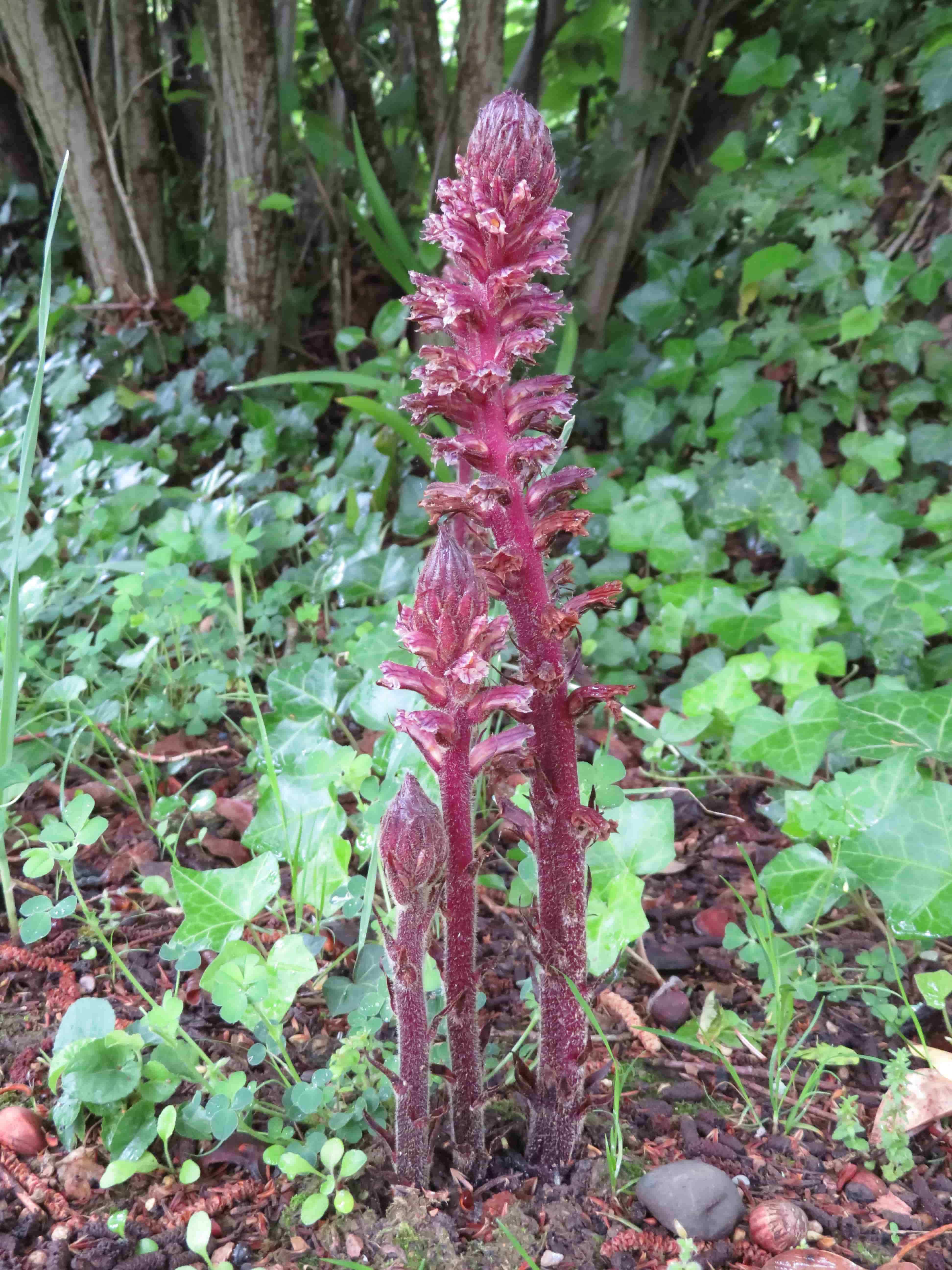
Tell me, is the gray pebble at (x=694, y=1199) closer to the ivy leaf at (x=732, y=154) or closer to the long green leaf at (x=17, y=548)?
the long green leaf at (x=17, y=548)

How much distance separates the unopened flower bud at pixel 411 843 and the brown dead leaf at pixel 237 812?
111cm

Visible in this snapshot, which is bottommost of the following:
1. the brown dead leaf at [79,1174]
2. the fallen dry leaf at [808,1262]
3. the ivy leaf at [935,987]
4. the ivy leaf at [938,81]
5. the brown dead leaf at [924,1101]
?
the brown dead leaf at [924,1101]

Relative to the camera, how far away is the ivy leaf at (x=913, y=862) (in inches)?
58.8

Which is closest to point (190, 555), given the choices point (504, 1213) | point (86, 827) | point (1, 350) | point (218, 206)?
point (86, 827)

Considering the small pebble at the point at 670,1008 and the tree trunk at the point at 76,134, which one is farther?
the tree trunk at the point at 76,134

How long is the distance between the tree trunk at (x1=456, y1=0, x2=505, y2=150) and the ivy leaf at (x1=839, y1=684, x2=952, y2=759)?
275 centimetres

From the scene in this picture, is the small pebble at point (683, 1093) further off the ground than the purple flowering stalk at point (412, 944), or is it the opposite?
the purple flowering stalk at point (412, 944)

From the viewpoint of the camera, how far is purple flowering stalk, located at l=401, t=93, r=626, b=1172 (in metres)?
1.04

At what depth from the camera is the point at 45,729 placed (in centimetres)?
224

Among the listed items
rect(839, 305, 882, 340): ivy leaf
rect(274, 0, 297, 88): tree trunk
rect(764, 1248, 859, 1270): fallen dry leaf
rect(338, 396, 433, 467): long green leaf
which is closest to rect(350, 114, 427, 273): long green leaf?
rect(338, 396, 433, 467): long green leaf

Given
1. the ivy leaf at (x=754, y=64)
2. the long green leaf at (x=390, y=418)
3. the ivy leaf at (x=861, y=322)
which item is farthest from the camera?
the ivy leaf at (x=754, y=64)

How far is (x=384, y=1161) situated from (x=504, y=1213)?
0.62ft

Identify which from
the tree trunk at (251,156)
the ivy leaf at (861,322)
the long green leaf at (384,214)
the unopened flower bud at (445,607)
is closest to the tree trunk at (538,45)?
the long green leaf at (384,214)

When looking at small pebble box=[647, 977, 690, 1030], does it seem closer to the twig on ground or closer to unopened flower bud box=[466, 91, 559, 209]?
the twig on ground
